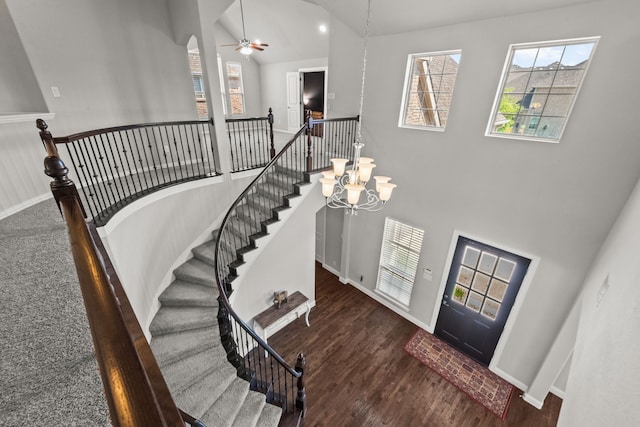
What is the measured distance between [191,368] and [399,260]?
399 cm

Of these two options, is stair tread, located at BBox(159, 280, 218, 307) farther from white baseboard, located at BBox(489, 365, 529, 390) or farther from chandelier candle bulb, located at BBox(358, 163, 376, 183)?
white baseboard, located at BBox(489, 365, 529, 390)

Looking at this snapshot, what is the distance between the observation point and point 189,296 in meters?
4.37

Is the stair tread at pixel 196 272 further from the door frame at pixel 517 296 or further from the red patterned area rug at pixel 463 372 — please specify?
the door frame at pixel 517 296

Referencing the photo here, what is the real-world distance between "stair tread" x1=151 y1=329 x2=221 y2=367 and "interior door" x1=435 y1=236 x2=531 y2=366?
4.00 m

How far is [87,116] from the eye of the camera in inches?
171

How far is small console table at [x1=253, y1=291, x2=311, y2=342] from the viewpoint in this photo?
4.95 metres

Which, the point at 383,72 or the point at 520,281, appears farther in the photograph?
the point at 383,72

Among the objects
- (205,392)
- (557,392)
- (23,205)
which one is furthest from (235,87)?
(557,392)

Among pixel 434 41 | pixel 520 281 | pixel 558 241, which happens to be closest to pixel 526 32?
pixel 434 41

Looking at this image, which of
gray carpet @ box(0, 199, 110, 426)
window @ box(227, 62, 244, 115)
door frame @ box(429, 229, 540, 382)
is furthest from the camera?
window @ box(227, 62, 244, 115)

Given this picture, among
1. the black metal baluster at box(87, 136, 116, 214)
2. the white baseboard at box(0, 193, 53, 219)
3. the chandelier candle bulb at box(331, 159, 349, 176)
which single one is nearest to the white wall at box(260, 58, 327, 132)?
the black metal baluster at box(87, 136, 116, 214)

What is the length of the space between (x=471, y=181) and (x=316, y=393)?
13.2ft

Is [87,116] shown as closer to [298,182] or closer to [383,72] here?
[298,182]

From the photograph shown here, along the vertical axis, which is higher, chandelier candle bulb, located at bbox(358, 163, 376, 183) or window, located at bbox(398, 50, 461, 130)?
window, located at bbox(398, 50, 461, 130)
